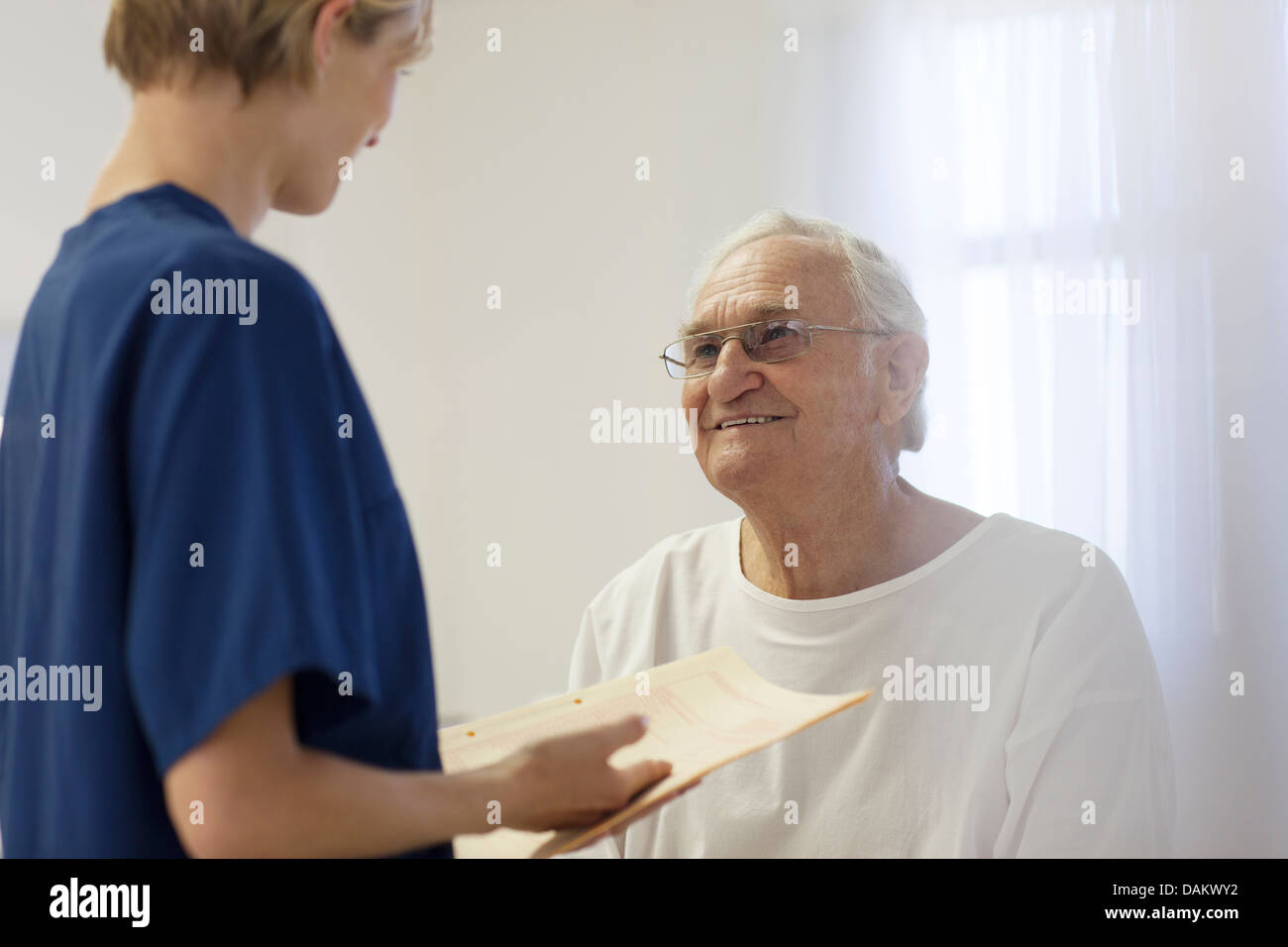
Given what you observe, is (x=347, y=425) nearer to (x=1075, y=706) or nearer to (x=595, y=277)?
(x=1075, y=706)

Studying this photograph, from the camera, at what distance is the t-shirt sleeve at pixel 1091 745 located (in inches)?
44.6

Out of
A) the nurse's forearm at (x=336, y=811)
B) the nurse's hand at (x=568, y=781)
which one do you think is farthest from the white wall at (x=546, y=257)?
the nurse's forearm at (x=336, y=811)

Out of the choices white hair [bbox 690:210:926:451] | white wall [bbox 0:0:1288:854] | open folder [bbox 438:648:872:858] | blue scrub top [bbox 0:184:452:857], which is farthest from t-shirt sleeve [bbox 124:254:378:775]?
white wall [bbox 0:0:1288:854]

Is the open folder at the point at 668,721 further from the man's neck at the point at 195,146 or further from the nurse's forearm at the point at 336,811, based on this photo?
the man's neck at the point at 195,146

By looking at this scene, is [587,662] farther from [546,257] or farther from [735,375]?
[546,257]

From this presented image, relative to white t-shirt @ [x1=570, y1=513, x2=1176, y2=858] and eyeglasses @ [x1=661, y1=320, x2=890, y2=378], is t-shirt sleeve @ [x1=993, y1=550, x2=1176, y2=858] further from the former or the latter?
eyeglasses @ [x1=661, y1=320, x2=890, y2=378]

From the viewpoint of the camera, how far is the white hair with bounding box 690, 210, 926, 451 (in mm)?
1440

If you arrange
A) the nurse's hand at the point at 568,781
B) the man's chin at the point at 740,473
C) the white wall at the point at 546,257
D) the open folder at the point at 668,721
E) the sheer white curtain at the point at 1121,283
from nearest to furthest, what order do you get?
the nurse's hand at the point at 568,781 < the open folder at the point at 668,721 < the man's chin at the point at 740,473 < the sheer white curtain at the point at 1121,283 < the white wall at the point at 546,257

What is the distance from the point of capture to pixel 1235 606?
5.66 feet

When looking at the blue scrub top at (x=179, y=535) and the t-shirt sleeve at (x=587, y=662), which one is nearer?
the blue scrub top at (x=179, y=535)

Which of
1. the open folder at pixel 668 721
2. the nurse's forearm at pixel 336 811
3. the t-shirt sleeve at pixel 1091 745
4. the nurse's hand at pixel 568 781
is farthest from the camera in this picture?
the t-shirt sleeve at pixel 1091 745

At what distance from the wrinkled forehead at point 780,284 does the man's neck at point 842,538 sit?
27 centimetres
